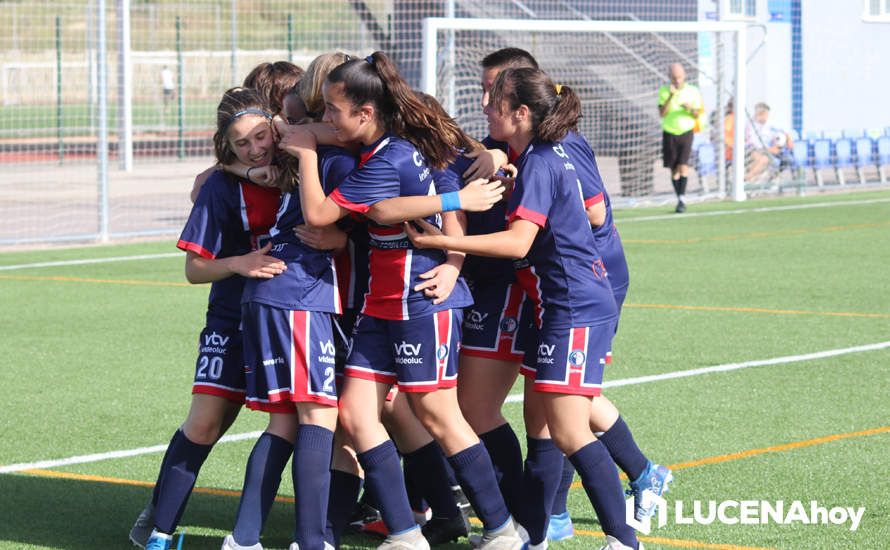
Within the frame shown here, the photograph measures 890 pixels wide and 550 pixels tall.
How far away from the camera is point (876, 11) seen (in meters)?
30.7

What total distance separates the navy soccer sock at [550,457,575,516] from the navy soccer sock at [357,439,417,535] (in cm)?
66

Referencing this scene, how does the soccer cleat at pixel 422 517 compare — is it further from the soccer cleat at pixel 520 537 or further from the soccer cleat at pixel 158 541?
the soccer cleat at pixel 158 541

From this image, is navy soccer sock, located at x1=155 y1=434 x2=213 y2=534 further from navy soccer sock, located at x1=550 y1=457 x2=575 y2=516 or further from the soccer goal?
the soccer goal

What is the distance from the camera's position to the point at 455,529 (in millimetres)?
5305

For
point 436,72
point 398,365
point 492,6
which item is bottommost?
point 398,365

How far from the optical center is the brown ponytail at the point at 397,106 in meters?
4.68

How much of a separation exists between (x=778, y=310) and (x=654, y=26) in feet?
31.2

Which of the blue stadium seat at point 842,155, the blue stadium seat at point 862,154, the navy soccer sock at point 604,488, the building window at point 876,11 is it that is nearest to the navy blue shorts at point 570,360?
the navy soccer sock at point 604,488

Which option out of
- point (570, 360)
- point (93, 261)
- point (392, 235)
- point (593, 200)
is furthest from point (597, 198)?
point (93, 261)

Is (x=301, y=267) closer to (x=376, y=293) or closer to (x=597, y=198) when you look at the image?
(x=376, y=293)

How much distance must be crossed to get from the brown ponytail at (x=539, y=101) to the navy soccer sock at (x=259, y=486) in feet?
4.45

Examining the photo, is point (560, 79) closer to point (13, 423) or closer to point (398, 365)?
point (13, 423)

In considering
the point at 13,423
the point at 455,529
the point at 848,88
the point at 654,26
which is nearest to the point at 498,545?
the point at 455,529

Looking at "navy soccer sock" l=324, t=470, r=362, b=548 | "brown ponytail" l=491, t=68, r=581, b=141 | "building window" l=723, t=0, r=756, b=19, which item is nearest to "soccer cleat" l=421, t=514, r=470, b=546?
"navy soccer sock" l=324, t=470, r=362, b=548
